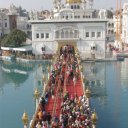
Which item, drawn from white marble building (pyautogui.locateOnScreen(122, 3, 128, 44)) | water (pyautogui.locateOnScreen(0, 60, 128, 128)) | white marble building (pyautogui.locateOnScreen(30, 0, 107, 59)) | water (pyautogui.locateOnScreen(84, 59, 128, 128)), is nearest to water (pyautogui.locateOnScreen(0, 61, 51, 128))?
water (pyautogui.locateOnScreen(0, 60, 128, 128))

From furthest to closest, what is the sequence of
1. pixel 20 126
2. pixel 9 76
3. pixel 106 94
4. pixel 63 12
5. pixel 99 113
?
pixel 63 12 < pixel 9 76 < pixel 106 94 < pixel 99 113 < pixel 20 126

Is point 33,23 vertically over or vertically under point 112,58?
over

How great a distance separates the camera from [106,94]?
23578mm

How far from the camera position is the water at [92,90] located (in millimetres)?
17875

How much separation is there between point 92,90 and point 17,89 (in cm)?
556

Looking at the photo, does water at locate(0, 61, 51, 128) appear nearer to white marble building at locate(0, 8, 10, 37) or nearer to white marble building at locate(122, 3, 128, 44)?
white marble building at locate(122, 3, 128, 44)

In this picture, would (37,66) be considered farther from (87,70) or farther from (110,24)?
→ (110,24)

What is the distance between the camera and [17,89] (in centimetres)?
2614

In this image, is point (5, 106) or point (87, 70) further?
point (87, 70)

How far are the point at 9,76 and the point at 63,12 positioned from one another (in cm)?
1438

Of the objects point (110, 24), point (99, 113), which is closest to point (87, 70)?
point (99, 113)

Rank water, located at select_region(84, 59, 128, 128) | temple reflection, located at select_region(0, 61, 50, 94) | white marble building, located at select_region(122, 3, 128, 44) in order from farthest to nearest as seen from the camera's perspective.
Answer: white marble building, located at select_region(122, 3, 128, 44) < temple reflection, located at select_region(0, 61, 50, 94) < water, located at select_region(84, 59, 128, 128)

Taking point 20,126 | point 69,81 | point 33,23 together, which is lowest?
point 20,126

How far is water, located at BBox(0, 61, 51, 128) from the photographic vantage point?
18.3 meters
